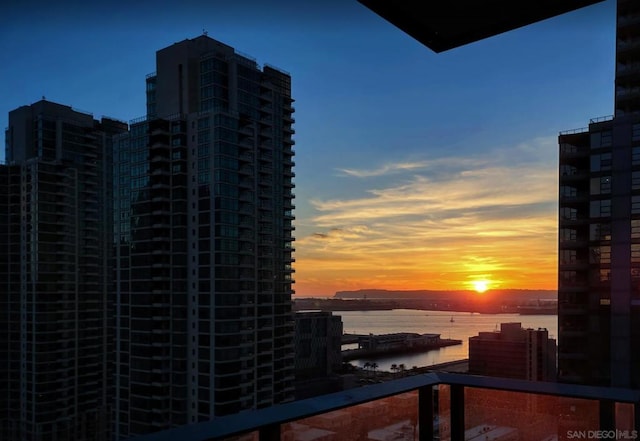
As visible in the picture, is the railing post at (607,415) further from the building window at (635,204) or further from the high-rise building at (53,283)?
the high-rise building at (53,283)

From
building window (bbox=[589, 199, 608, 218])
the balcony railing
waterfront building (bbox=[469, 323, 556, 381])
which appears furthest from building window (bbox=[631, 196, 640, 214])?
the balcony railing

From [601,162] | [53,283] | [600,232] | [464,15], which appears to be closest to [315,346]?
[53,283]

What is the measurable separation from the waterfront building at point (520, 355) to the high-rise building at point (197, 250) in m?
12.7

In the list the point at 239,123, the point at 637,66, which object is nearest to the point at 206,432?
the point at 637,66

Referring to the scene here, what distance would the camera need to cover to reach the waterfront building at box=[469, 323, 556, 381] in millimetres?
24906

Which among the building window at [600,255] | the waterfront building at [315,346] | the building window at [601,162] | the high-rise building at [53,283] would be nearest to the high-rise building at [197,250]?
the high-rise building at [53,283]

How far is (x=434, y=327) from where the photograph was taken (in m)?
82.6

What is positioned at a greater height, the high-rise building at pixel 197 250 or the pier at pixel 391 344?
the high-rise building at pixel 197 250

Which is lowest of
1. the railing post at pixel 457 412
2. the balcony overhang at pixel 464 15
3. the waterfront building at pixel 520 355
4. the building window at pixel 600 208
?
the waterfront building at pixel 520 355

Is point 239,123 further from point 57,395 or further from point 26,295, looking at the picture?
point 57,395

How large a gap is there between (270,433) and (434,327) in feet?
280

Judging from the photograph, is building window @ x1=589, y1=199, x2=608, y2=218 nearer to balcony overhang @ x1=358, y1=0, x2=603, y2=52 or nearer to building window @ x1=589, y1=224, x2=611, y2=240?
building window @ x1=589, y1=224, x2=611, y2=240

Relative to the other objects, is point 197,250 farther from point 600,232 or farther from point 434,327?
point 434,327

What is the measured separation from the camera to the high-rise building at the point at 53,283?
2098 cm
